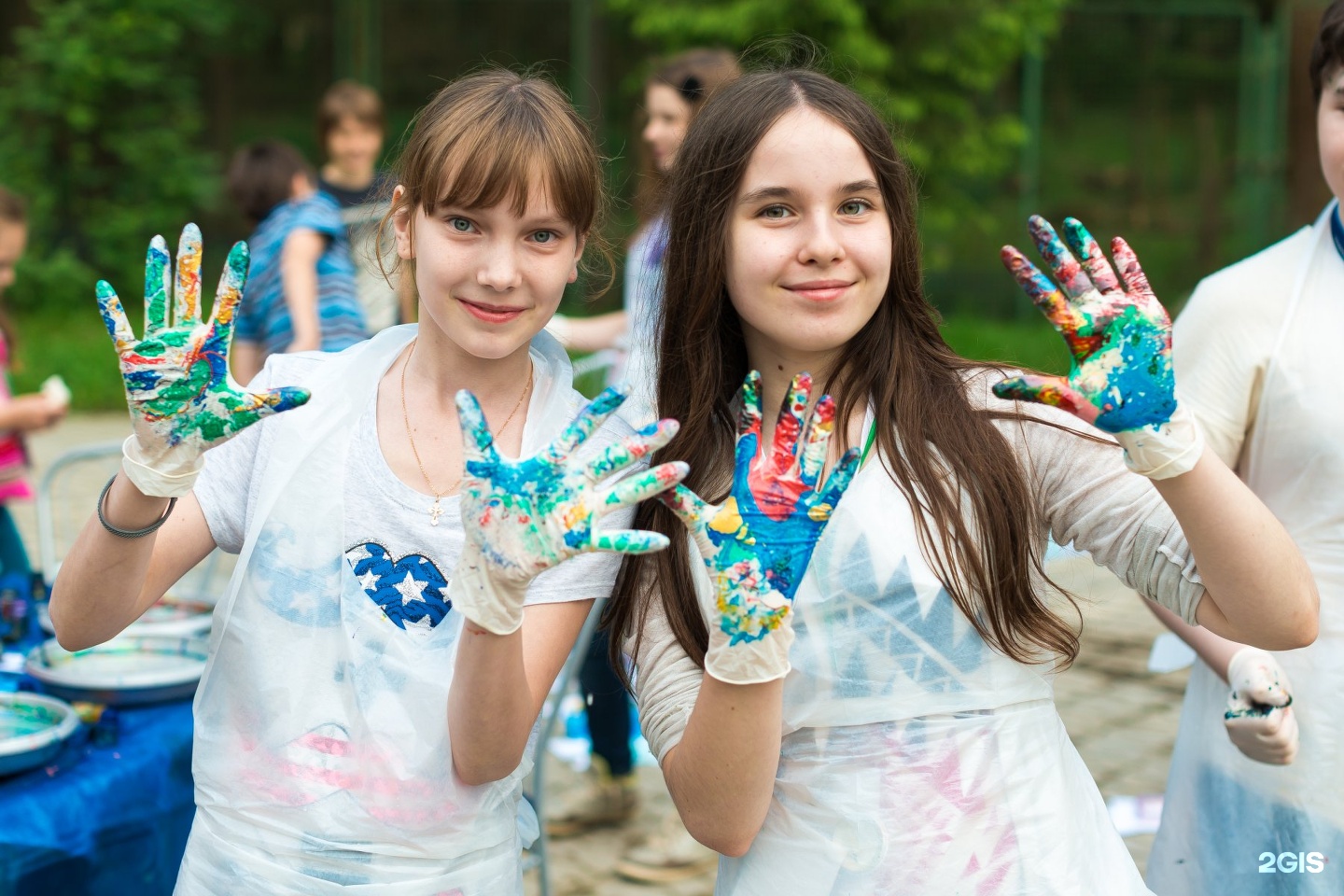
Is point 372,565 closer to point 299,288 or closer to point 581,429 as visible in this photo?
point 581,429

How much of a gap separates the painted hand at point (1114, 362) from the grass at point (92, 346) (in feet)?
22.9

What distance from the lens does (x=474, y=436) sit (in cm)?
129

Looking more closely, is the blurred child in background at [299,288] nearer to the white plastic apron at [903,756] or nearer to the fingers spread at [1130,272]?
the white plastic apron at [903,756]

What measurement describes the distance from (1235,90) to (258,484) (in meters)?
10.9

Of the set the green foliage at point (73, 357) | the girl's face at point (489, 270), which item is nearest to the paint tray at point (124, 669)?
the girl's face at point (489, 270)

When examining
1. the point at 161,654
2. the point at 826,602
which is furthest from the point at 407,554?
the point at 161,654

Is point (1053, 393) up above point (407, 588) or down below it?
above

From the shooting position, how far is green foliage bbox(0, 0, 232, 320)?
11328 mm

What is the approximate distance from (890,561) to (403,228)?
30.6 inches

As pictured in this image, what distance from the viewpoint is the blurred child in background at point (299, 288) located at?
3.83m

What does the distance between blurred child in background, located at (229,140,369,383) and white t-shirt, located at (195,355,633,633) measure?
218cm

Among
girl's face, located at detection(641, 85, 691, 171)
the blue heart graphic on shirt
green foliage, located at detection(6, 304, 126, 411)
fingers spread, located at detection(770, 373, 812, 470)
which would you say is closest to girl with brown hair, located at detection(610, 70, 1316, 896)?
fingers spread, located at detection(770, 373, 812, 470)

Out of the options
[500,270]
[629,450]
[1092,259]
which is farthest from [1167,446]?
[500,270]

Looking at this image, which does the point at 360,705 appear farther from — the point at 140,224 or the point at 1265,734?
the point at 140,224
